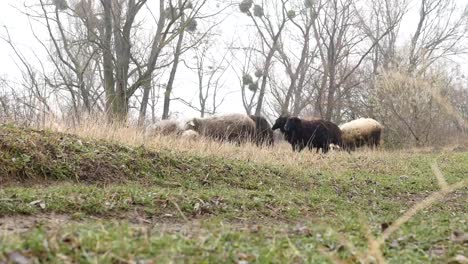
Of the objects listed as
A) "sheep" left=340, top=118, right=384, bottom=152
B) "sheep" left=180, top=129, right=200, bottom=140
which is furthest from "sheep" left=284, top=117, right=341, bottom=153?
"sheep" left=340, top=118, right=384, bottom=152

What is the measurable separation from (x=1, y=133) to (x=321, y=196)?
5.34 m

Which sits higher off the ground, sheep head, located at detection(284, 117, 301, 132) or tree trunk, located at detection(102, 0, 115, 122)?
tree trunk, located at detection(102, 0, 115, 122)

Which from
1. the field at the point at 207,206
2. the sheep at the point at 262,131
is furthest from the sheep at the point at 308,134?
the field at the point at 207,206

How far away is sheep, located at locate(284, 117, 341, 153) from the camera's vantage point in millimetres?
19688

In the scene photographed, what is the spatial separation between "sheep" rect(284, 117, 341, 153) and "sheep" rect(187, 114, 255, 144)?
1669mm

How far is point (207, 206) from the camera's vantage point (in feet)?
21.1

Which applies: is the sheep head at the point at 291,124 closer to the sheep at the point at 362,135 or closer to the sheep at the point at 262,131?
the sheep at the point at 262,131

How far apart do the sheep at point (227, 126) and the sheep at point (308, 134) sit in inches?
65.7

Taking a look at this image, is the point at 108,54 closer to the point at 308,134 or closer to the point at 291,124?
the point at 291,124

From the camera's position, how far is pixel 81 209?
18.6ft

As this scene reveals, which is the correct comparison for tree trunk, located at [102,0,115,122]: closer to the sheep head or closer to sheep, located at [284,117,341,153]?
the sheep head

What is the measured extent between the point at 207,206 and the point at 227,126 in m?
14.3

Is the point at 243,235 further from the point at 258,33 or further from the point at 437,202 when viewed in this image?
the point at 258,33

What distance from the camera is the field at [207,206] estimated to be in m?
2.82
